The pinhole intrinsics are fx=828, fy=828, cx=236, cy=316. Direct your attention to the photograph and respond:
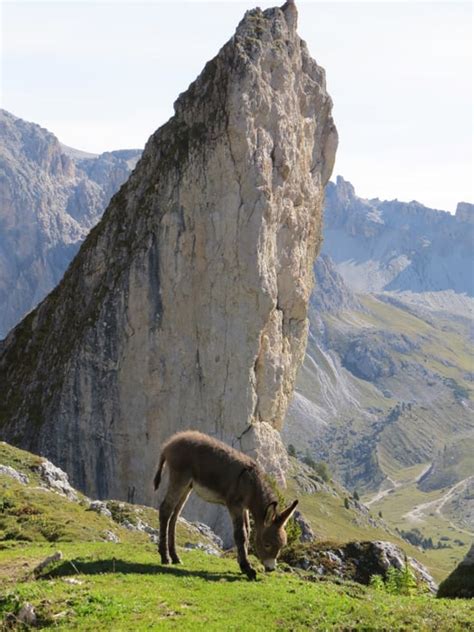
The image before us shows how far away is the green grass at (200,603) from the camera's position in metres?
19.4

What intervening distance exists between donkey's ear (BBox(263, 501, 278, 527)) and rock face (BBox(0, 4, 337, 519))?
216 ft

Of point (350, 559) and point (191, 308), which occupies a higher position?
point (191, 308)

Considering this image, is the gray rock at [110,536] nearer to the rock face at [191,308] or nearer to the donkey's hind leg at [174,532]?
the donkey's hind leg at [174,532]

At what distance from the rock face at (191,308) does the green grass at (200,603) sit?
219 feet

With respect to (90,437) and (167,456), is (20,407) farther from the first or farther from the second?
(167,456)

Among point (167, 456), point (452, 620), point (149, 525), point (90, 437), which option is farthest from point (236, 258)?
point (452, 620)

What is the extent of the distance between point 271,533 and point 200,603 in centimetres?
417

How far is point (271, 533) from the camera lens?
24.4 meters

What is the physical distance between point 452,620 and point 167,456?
9.92 meters

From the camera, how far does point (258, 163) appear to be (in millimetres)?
94812

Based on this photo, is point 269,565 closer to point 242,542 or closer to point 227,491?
point 242,542

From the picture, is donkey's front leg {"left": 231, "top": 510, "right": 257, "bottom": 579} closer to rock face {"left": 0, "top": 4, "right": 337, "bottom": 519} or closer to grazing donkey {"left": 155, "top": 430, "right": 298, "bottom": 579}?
grazing donkey {"left": 155, "top": 430, "right": 298, "bottom": 579}

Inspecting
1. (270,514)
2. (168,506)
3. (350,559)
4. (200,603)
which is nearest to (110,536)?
(168,506)

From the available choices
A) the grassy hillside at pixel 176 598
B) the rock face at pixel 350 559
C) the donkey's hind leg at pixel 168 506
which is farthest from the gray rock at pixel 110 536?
the donkey's hind leg at pixel 168 506
